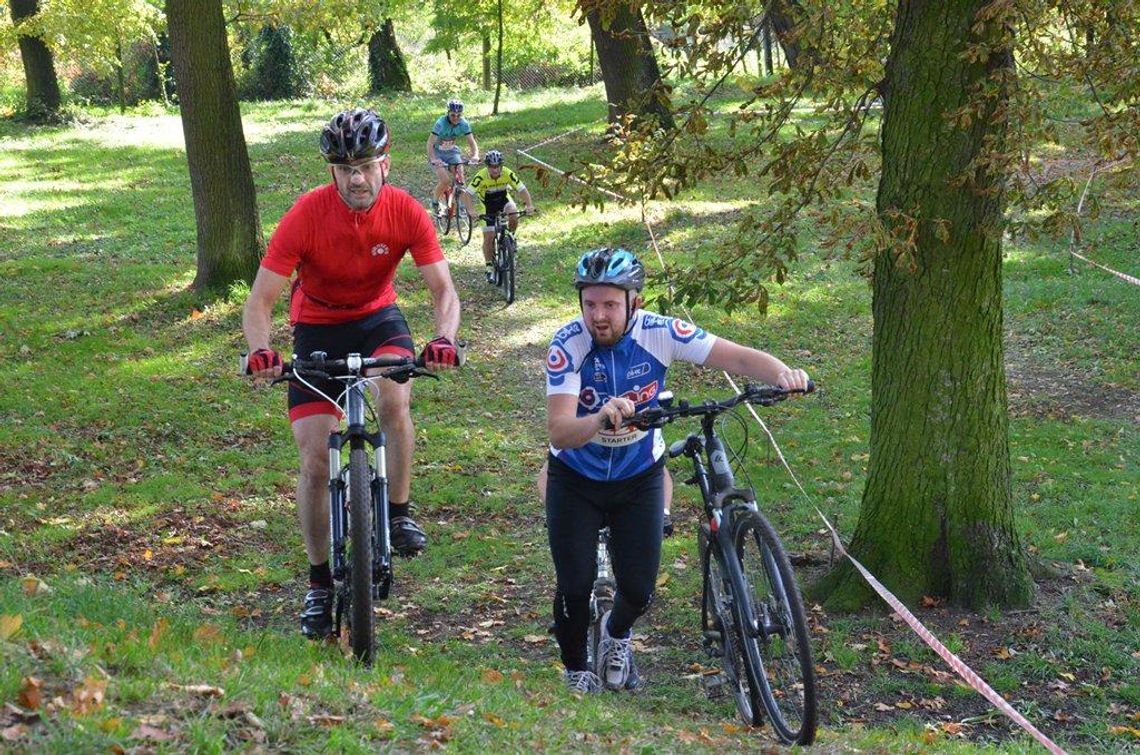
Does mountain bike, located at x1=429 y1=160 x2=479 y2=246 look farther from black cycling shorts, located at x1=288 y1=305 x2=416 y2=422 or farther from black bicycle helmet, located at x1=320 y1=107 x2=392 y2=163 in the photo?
black bicycle helmet, located at x1=320 y1=107 x2=392 y2=163

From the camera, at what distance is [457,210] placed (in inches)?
811

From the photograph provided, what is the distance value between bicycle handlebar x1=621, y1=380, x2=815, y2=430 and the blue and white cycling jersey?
0.24 meters

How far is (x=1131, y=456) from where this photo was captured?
1096cm

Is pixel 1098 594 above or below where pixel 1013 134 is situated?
below

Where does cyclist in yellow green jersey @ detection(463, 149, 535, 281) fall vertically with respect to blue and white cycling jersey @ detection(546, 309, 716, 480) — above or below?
below

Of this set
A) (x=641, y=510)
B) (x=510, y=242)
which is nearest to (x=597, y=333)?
(x=641, y=510)

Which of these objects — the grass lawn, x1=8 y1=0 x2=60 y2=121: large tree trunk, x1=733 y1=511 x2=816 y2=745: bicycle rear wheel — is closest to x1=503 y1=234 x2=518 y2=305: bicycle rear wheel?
the grass lawn

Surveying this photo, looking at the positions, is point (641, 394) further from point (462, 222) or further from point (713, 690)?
point (462, 222)

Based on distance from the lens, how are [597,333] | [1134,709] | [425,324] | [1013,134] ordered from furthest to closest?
[425,324], [1013,134], [1134,709], [597,333]

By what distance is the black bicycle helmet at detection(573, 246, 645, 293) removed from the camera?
543 cm

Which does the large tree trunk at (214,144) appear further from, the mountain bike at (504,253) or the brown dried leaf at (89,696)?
the brown dried leaf at (89,696)

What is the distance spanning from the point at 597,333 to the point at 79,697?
8.52 feet

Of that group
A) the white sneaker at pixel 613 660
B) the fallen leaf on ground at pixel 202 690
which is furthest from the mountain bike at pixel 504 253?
the fallen leaf on ground at pixel 202 690

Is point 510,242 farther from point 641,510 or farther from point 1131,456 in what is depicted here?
point 641,510
